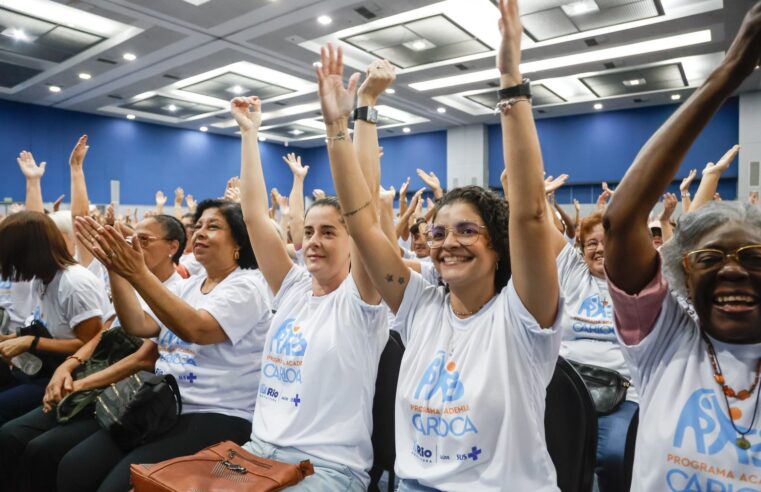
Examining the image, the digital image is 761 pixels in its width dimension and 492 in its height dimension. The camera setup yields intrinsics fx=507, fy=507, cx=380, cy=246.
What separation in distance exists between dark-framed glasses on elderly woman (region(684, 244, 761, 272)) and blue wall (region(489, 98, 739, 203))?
36.1ft

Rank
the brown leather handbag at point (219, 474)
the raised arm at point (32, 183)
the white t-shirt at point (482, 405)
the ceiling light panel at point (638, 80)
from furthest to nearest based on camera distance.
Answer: the ceiling light panel at point (638, 80) < the raised arm at point (32, 183) < the brown leather handbag at point (219, 474) < the white t-shirt at point (482, 405)

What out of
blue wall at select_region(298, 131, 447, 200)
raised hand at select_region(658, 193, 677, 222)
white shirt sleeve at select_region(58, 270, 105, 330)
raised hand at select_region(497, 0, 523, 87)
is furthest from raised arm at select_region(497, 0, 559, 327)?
blue wall at select_region(298, 131, 447, 200)

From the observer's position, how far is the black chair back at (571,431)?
4.47 feet

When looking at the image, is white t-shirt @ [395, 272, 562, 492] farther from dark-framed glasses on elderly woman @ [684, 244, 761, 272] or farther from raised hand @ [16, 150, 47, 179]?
raised hand @ [16, 150, 47, 179]

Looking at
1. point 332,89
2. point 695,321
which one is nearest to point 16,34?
point 332,89

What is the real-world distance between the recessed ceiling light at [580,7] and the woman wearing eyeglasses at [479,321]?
5.96 meters

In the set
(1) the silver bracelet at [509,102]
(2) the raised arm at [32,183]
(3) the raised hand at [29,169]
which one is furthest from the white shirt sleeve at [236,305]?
(3) the raised hand at [29,169]

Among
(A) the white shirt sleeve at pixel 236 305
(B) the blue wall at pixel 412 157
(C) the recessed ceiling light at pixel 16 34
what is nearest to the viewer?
(A) the white shirt sleeve at pixel 236 305

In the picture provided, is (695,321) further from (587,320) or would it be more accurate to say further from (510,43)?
(587,320)

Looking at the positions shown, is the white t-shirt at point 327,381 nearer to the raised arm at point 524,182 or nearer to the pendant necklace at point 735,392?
the raised arm at point 524,182

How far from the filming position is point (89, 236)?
1819 millimetres

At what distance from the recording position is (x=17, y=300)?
10.1 feet

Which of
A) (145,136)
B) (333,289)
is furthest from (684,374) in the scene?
(145,136)

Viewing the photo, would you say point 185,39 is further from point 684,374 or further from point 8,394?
point 684,374
